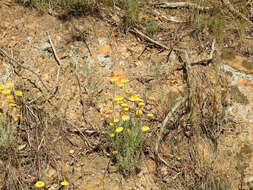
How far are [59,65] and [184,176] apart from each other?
1.93 m

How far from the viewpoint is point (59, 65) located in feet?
11.1

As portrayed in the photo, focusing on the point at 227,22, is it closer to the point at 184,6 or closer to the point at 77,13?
the point at 184,6

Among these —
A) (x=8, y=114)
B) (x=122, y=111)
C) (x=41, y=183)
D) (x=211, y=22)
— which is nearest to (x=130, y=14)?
(x=211, y=22)

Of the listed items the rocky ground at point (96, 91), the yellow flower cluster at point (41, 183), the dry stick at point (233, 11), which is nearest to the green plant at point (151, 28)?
the rocky ground at point (96, 91)

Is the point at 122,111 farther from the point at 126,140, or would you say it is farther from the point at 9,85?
the point at 9,85

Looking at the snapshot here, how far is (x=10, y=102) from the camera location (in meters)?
3.03

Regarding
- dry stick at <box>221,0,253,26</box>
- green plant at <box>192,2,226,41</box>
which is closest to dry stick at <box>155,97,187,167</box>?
green plant at <box>192,2,226,41</box>

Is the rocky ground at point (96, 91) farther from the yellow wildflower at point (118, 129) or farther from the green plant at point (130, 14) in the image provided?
the yellow wildflower at point (118, 129)

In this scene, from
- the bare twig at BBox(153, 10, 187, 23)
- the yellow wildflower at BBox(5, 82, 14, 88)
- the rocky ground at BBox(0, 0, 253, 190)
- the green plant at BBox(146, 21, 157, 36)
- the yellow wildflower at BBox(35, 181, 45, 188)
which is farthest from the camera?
the bare twig at BBox(153, 10, 187, 23)

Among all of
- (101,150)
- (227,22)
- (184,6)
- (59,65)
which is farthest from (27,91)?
(227,22)

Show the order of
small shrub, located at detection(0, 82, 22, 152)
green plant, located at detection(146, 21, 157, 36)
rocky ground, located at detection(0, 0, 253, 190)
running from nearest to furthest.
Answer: small shrub, located at detection(0, 82, 22, 152), rocky ground, located at detection(0, 0, 253, 190), green plant, located at detection(146, 21, 157, 36)

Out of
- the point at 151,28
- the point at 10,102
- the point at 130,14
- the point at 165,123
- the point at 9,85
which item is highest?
the point at 130,14

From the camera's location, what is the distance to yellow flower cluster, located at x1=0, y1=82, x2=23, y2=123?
2.94m

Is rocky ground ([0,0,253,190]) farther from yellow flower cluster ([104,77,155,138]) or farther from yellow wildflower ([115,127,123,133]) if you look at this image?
yellow wildflower ([115,127,123,133])
